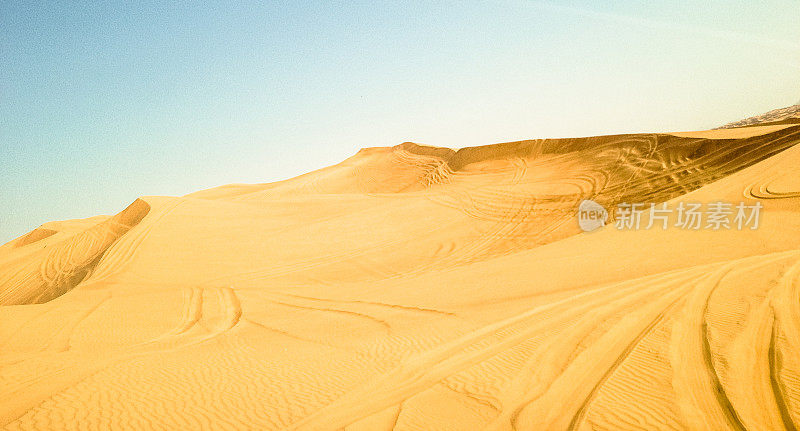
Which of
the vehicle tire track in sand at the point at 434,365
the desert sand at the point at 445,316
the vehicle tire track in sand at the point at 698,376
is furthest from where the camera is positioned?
the vehicle tire track in sand at the point at 434,365

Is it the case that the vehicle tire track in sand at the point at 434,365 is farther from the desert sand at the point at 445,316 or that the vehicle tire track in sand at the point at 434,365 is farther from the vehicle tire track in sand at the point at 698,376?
the vehicle tire track in sand at the point at 698,376

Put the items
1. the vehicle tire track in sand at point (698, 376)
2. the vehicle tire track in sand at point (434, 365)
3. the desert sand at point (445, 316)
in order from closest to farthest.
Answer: the vehicle tire track in sand at point (698, 376) → the desert sand at point (445, 316) → the vehicle tire track in sand at point (434, 365)

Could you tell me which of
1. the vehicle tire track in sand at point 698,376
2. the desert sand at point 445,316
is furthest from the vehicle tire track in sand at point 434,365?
the vehicle tire track in sand at point 698,376

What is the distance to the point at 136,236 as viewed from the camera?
15.8m

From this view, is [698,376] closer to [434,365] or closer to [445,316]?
[434,365]

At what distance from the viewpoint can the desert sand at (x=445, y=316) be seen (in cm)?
410

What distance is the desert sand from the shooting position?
410 centimetres

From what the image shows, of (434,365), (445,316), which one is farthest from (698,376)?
(445,316)

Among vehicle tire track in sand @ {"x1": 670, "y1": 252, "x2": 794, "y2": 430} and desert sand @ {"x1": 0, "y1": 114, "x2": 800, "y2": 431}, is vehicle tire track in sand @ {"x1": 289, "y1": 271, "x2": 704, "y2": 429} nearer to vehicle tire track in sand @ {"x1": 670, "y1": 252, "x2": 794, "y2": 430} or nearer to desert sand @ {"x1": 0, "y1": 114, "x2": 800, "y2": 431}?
desert sand @ {"x1": 0, "y1": 114, "x2": 800, "y2": 431}

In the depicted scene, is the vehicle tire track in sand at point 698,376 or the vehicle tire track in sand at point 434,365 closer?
the vehicle tire track in sand at point 698,376

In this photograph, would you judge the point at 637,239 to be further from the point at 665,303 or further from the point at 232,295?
the point at 232,295

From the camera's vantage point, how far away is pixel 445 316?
23.8ft

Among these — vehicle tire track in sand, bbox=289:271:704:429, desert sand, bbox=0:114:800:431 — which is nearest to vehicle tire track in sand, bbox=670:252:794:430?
desert sand, bbox=0:114:800:431

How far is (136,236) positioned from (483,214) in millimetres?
14010
